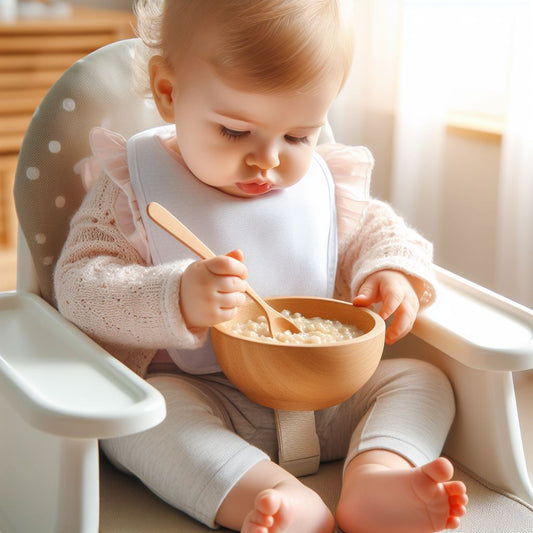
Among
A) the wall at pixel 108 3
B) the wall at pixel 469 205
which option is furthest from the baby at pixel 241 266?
the wall at pixel 108 3

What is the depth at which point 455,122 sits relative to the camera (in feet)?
6.12

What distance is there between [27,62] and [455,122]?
1202mm

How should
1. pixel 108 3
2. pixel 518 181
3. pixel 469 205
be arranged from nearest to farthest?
pixel 518 181, pixel 469 205, pixel 108 3

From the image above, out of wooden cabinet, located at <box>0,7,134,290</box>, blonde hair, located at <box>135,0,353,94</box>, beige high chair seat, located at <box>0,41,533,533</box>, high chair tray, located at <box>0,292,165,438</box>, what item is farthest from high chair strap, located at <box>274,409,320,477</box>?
wooden cabinet, located at <box>0,7,134,290</box>

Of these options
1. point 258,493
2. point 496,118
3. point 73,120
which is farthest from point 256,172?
point 496,118

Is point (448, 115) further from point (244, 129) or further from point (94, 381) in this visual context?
point (94, 381)

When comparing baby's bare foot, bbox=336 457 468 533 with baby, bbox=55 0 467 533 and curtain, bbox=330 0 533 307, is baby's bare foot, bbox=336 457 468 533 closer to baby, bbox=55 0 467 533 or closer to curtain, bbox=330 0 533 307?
baby, bbox=55 0 467 533

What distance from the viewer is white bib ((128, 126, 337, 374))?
96 centimetres

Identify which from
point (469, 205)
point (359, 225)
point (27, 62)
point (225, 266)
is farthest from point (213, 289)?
point (27, 62)

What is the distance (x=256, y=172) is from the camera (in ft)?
2.98

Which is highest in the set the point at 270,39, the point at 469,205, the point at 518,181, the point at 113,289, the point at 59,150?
the point at 270,39

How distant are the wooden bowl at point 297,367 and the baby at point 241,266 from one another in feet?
0.14

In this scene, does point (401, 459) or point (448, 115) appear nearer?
point (401, 459)

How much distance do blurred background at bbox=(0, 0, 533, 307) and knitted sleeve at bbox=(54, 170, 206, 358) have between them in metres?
0.94
